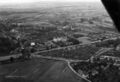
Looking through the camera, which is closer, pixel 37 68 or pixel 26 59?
pixel 37 68

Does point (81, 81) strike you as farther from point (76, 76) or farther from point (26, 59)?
point (26, 59)

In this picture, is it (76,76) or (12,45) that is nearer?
(76,76)

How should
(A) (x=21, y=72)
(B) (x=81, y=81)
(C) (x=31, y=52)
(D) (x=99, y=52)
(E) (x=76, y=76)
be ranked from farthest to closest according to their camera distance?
(C) (x=31, y=52) → (D) (x=99, y=52) → (A) (x=21, y=72) → (E) (x=76, y=76) → (B) (x=81, y=81)

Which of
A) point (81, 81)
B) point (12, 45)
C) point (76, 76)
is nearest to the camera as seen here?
point (81, 81)

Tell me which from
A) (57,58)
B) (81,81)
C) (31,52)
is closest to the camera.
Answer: (81,81)

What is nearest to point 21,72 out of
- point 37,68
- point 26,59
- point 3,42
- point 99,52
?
point 37,68

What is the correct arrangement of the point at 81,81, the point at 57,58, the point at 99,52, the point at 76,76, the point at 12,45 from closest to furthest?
the point at 81,81 < the point at 76,76 < the point at 57,58 < the point at 99,52 < the point at 12,45

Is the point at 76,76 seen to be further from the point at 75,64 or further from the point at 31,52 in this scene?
the point at 31,52

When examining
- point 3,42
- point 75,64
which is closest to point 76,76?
point 75,64
